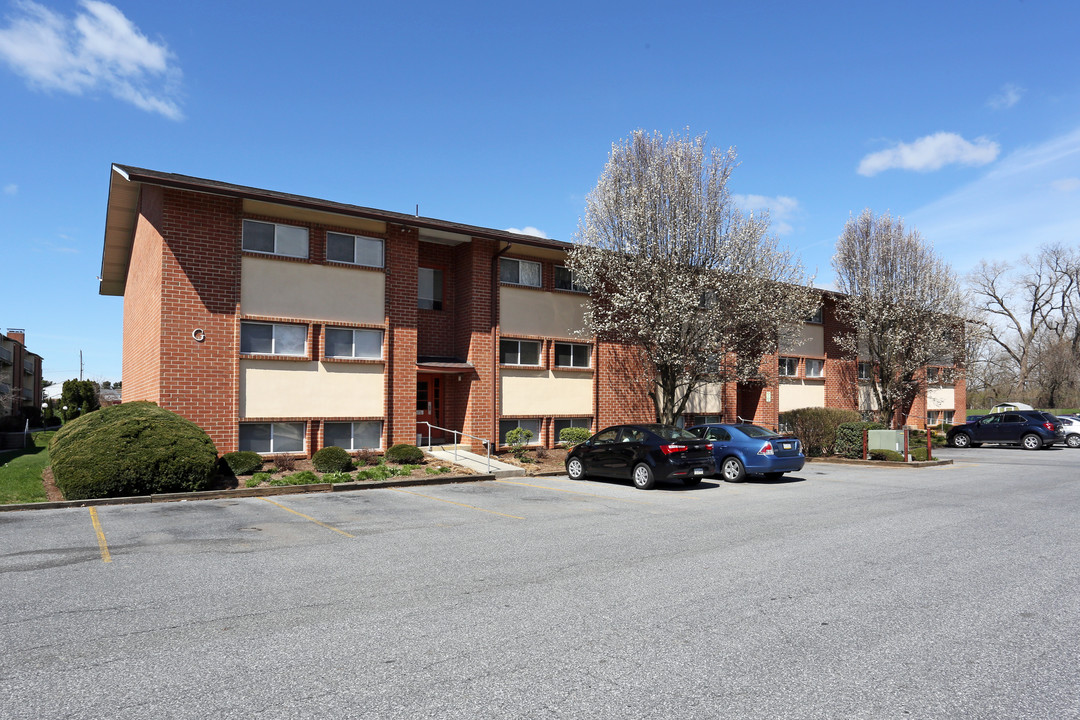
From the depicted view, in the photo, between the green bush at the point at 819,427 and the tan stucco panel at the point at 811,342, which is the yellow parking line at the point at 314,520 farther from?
the tan stucco panel at the point at 811,342

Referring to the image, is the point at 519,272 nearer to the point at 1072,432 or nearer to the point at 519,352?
the point at 519,352

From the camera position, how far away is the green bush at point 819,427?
23859mm

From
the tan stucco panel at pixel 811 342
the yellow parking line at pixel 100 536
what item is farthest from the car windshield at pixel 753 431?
the tan stucco panel at pixel 811 342

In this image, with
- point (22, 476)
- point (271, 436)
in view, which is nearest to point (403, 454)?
point (271, 436)

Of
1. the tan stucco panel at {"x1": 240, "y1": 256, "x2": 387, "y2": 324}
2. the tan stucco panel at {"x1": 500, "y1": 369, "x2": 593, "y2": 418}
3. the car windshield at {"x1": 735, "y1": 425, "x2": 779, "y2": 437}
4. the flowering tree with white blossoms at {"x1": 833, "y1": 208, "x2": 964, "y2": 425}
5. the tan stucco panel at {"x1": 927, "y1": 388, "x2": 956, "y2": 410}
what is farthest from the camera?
the tan stucco panel at {"x1": 927, "y1": 388, "x2": 956, "y2": 410}

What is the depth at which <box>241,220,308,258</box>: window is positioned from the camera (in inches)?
691

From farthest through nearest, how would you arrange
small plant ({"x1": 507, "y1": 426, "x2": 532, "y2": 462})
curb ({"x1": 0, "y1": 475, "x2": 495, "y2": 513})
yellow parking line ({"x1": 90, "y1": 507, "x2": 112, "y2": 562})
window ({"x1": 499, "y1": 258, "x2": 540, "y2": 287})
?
1. window ({"x1": 499, "y1": 258, "x2": 540, "y2": 287})
2. small plant ({"x1": 507, "y1": 426, "x2": 532, "y2": 462})
3. curb ({"x1": 0, "y1": 475, "x2": 495, "y2": 513})
4. yellow parking line ({"x1": 90, "y1": 507, "x2": 112, "y2": 562})

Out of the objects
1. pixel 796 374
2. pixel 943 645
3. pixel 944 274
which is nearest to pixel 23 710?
pixel 943 645

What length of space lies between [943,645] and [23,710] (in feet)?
19.6

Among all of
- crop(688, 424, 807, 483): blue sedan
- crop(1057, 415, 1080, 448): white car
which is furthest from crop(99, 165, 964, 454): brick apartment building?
crop(1057, 415, 1080, 448): white car

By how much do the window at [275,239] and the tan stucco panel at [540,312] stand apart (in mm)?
6165

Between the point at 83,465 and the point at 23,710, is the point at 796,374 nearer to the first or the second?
the point at 83,465

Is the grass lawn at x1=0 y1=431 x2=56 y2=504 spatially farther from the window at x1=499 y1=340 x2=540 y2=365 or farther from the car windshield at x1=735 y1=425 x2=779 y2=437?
the car windshield at x1=735 y1=425 x2=779 y2=437

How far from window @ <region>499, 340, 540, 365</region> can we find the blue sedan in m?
7.09
